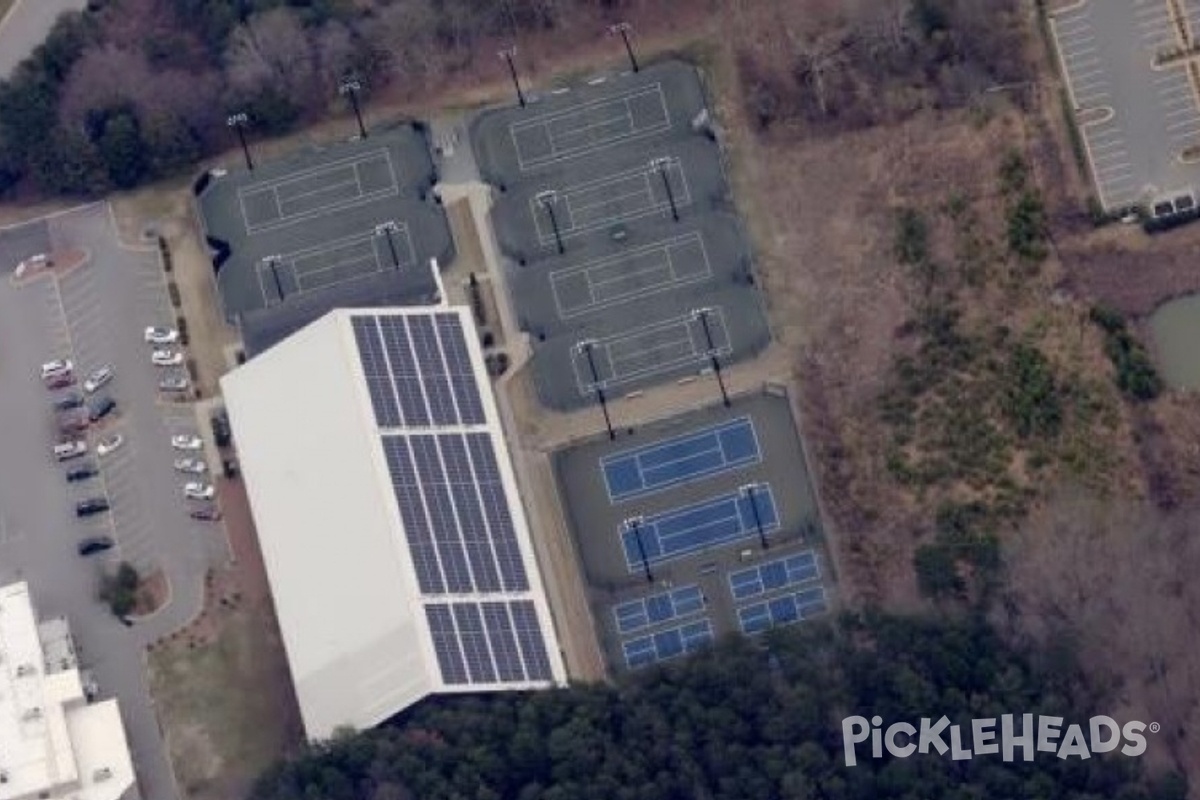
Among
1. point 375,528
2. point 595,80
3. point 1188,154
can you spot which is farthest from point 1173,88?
point 375,528

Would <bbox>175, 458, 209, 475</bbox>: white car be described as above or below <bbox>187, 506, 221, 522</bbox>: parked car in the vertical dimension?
above

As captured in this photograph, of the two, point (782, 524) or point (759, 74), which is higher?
point (759, 74)

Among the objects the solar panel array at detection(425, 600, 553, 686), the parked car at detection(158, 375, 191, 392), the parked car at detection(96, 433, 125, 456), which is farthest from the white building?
the solar panel array at detection(425, 600, 553, 686)

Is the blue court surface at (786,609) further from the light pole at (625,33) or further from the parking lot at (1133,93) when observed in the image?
the light pole at (625,33)

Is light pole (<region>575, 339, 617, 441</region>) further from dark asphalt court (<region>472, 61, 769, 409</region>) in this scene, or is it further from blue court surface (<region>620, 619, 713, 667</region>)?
A: blue court surface (<region>620, 619, 713, 667</region>)

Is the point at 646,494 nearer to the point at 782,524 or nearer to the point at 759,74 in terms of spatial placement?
the point at 782,524

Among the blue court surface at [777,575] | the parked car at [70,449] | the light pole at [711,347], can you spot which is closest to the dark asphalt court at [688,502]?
the blue court surface at [777,575]
